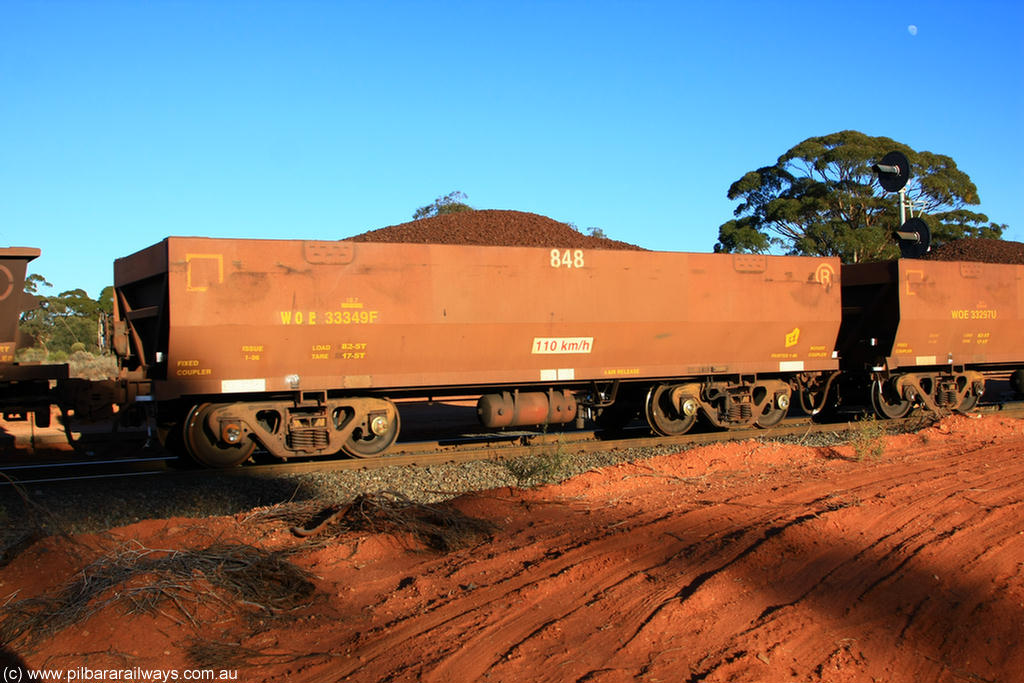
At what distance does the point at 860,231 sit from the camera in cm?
3569

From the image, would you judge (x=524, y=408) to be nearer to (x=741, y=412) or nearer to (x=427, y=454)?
(x=427, y=454)

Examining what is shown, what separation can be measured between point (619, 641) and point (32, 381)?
9.86 m

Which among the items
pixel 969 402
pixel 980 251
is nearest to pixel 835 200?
pixel 980 251

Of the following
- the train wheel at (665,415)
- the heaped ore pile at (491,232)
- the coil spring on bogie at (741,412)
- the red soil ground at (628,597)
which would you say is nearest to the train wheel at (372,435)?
the red soil ground at (628,597)

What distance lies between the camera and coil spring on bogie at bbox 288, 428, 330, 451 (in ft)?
35.5

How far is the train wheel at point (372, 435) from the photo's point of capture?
441 inches

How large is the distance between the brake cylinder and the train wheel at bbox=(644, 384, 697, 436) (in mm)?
1494

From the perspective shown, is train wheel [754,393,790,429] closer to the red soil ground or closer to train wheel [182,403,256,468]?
the red soil ground

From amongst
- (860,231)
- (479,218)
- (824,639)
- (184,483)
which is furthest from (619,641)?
(860,231)

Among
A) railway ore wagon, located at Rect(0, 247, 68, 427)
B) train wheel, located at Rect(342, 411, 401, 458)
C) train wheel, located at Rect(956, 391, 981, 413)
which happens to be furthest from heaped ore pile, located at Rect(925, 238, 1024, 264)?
railway ore wagon, located at Rect(0, 247, 68, 427)

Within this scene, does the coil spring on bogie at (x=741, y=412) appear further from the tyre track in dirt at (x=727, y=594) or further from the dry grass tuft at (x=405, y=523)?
the dry grass tuft at (x=405, y=523)

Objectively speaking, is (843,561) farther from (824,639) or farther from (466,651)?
(466,651)

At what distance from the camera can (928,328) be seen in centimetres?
1531

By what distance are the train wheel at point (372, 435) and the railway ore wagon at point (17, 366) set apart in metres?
4.08
